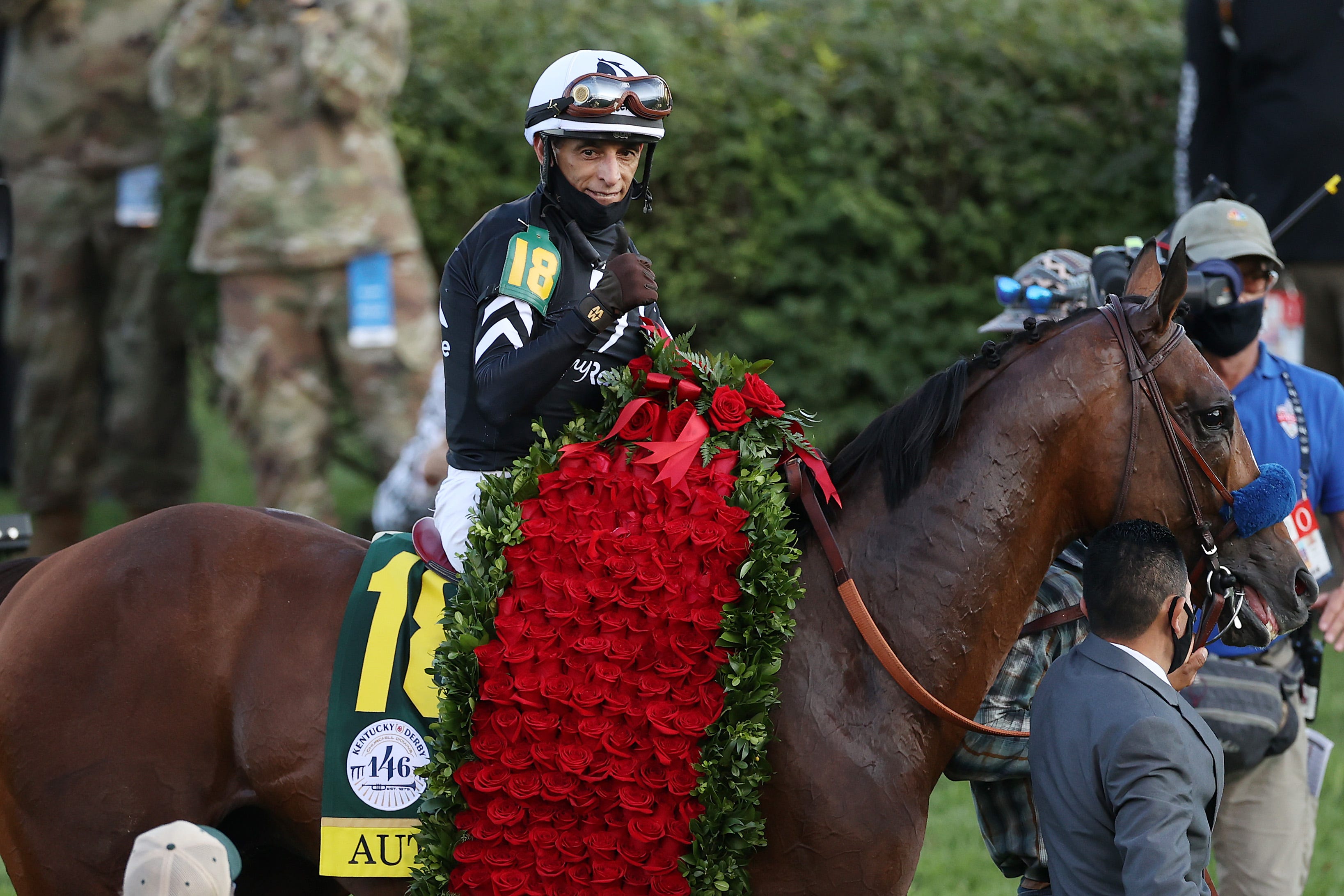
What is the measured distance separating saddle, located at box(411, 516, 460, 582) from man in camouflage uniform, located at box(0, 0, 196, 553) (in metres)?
5.22

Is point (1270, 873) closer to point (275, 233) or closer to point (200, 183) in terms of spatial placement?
point (275, 233)

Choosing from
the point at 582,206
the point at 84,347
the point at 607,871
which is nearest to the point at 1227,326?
the point at 582,206

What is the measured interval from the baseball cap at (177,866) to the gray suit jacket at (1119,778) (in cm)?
154

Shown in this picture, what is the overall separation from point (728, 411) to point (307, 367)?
443 cm

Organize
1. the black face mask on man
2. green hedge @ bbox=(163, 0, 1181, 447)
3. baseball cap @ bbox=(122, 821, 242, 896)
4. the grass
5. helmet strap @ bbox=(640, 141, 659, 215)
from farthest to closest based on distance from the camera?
green hedge @ bbox=(163, 0, 1181, 447) < the grass < the black face mask on man < helmet strap @ bbox=(640, 141, 659, 215) < baseball cap @ bbox=(122, 821, 242, 896)

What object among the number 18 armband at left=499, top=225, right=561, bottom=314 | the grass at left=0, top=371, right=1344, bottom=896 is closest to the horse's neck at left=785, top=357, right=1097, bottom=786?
the number 18 armband at left=499, top=225, right=561, bottom=314

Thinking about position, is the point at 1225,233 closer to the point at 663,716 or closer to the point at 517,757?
the point at 663,716

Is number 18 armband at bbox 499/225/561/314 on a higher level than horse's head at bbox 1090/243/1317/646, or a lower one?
higher

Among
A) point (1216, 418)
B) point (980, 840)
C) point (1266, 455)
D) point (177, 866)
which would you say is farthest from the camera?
point (980, 840)

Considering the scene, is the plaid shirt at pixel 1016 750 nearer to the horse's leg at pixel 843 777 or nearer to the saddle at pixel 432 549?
the horse's leg at pixel 843 777

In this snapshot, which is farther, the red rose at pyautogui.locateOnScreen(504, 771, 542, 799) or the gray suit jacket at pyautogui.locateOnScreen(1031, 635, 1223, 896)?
the red rose at pyautogui.locateOnScreen(504, 771, 542, 799)

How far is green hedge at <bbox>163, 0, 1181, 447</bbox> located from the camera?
7.32 m

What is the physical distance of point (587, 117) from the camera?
126 inches

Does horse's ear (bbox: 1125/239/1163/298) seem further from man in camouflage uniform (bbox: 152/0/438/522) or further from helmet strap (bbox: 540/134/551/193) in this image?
man in camouflage uniform (bbox: 152/0/438/522)
